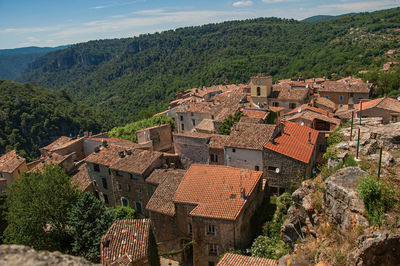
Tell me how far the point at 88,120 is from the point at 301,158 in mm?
92426

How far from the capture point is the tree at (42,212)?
2388cm

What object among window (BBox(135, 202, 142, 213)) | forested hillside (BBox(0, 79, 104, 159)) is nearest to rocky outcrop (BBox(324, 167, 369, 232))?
window (BBox(135, 202, 142, 213))

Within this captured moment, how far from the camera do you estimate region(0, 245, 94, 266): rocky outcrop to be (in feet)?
12.9

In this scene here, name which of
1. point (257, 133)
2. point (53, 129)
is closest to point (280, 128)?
point (257, 133)

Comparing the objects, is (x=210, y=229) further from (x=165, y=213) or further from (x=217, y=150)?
(x=217, y=150)

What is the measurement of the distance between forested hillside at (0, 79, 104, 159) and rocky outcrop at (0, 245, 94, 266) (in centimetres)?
8286

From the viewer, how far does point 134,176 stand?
2688 centimetres

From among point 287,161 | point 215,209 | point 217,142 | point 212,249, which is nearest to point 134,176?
point 217,142

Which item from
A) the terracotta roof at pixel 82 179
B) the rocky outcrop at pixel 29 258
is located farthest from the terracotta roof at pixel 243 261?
the terracotta roof at pixel 82 179

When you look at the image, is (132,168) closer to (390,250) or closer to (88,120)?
(390,250)

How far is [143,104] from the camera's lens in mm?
133375

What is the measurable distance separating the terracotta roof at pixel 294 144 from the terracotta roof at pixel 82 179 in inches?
797

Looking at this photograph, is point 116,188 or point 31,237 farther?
point 116,188

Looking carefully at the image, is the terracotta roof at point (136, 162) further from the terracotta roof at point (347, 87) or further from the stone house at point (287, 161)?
the terracotta roof at point (347, 87)
